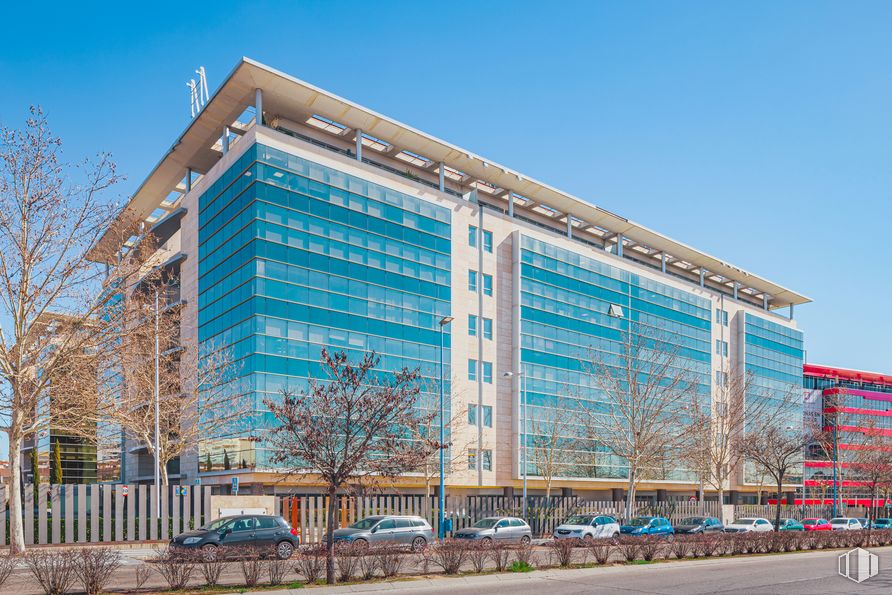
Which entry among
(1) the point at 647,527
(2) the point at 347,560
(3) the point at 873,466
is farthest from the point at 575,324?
(2) the point at 347,560

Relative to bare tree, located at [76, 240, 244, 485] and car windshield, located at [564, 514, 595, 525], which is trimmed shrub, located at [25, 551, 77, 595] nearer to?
bare tree, located at [76, 240, 244, 485]

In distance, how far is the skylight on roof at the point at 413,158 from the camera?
56.2m

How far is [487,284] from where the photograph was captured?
58250 mm

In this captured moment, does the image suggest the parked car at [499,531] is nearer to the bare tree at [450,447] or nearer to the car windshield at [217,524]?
the bare tree at [450,447]

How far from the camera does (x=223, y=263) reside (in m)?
49.6

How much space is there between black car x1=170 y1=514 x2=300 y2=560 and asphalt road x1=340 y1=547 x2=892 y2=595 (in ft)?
25.7

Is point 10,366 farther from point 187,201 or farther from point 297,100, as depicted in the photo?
point 187,201

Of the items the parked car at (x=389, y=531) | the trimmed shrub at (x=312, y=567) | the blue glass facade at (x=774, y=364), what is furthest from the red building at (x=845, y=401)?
the trimmed shrub at (x=312, y=567)

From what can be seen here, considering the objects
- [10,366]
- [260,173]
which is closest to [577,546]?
[10,366]

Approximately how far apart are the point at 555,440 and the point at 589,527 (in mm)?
22081

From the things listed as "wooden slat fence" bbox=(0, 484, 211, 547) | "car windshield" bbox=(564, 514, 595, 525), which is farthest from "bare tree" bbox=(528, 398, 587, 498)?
"wooden slat fence" bbox=(0, 484, 211, 547)

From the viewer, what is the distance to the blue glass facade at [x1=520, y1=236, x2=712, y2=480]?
A: 2360 inches

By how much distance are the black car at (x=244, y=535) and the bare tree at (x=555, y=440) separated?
32.8 metres
